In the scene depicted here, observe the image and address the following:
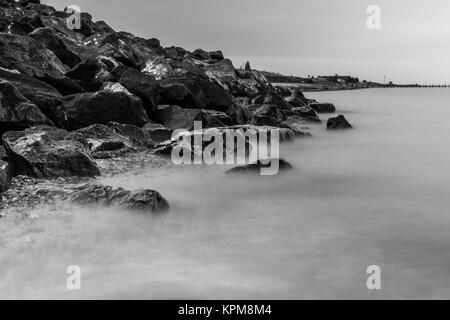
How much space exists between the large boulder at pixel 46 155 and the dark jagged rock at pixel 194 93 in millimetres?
7108

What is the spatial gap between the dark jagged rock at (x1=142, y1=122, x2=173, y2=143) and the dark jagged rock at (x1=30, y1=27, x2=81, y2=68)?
610cm

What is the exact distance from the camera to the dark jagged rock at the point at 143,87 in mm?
14797

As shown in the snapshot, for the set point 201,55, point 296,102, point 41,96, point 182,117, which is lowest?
point 182,117

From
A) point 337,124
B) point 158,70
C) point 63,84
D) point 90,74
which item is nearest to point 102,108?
point 63,84

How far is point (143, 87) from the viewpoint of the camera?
583 inches

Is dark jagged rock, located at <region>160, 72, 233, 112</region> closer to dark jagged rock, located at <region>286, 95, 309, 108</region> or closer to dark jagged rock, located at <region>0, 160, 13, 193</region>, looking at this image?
dark jagged rock, located at <region>0, 160, 13, 193</region>

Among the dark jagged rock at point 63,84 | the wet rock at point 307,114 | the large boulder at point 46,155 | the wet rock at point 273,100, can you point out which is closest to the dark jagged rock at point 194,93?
the dark jagged rock at point 63,84

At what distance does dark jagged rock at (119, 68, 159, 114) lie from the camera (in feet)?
48.5

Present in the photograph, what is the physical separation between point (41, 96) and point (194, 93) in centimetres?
584

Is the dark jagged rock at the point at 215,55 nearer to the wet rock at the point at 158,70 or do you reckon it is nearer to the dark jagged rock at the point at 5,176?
the wet rock at the point at 158,70

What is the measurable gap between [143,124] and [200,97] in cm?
303

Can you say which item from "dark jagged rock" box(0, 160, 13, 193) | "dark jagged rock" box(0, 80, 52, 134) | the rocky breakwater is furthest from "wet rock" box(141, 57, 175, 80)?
"dark jagged rock" box(0, 160, 13, 193)

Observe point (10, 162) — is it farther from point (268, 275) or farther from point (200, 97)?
point (200, 97)

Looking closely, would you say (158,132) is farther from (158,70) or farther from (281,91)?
(281,91)
